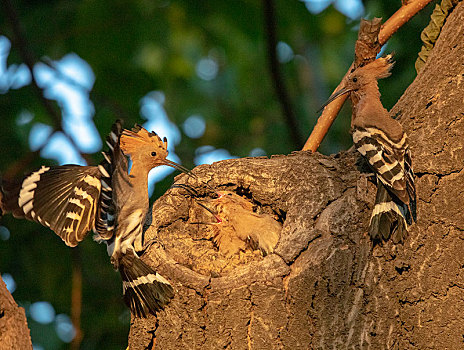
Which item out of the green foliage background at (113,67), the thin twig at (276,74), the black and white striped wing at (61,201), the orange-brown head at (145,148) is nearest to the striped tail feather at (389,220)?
the orange-brown head at (145,148)

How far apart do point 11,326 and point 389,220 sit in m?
1.88

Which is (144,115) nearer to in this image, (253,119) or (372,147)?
(253,119)

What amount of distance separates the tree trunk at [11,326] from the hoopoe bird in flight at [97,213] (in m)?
0.63

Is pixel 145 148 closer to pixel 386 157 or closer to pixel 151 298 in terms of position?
pixel 151 298

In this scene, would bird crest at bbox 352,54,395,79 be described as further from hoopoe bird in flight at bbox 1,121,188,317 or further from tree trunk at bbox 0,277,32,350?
tree trunk at bbox 0,277,32,350

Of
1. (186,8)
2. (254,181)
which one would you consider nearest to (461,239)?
(254,181)

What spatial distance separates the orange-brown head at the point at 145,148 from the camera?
4102 millimetres

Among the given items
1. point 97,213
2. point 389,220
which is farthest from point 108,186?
point 389,220

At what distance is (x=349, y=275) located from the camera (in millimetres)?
3141

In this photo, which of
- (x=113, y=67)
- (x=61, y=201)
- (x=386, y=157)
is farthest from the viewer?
(x=113, y=67)

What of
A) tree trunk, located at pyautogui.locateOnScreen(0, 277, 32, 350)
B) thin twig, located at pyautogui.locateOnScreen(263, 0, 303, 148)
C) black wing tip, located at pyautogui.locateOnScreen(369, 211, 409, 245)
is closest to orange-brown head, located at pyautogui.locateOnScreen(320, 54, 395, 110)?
thin twig, located at pyautogui.locateOnScreen(263, 0, 303, 148)

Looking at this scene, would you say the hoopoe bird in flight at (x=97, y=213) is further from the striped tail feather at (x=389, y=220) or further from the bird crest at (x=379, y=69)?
the bird crest at (x=379, y=69)

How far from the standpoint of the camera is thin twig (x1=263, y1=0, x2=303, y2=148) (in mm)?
4781

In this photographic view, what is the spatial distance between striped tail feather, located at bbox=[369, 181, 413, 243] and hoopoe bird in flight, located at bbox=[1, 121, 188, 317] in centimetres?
113
